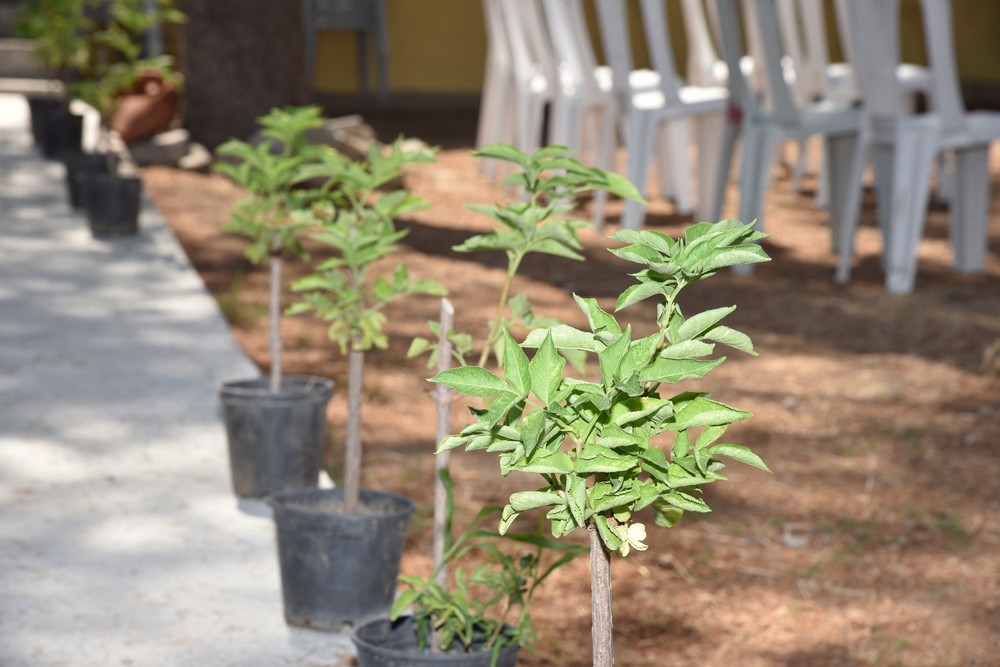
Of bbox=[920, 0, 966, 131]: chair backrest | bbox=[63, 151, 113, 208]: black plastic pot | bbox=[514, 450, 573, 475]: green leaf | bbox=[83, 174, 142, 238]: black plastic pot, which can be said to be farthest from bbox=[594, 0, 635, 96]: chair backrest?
bbox=[514, 450, 573, 475]: green leaf

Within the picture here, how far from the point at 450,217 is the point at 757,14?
6.39 ft

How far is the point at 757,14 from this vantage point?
4836mm

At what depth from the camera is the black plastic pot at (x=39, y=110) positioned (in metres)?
7.08

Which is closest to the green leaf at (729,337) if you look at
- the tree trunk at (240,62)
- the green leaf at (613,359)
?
the green leaf at (613,359)

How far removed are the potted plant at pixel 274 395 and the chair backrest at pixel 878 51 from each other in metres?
2.48

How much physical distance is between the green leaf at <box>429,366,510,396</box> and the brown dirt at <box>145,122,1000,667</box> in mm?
1083

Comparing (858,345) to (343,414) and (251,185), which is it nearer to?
(343,414)

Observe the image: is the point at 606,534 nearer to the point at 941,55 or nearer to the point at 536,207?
the point at 536,207

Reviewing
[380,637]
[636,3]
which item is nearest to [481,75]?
[636,3]

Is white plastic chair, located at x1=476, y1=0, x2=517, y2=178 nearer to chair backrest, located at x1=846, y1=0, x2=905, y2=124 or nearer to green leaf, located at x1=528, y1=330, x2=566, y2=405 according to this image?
chair backrest, located at x1=846, y1=0, x2=905, y2=124

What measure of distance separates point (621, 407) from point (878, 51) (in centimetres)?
378

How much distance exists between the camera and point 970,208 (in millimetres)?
5000

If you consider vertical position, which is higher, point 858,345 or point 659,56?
point 659,56

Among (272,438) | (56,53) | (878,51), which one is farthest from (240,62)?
(272,438)
